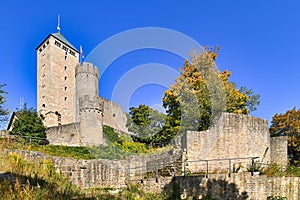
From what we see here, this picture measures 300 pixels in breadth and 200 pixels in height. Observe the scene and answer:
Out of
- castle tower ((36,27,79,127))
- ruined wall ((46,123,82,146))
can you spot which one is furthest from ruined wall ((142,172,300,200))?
castle tower ((36,27,79,127))

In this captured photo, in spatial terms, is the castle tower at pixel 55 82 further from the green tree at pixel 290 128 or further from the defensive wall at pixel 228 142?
the green tree at pixel 290 128

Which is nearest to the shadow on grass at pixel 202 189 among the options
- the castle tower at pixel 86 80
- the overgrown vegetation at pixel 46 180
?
the overgrown vegetation at pixel 46 180

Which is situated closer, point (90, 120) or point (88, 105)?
point (90, 120)

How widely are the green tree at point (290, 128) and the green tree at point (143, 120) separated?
11.8 meters

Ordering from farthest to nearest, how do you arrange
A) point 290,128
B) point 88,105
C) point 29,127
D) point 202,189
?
point 88,105 < point 29,127 < point 290,128 < point 202,189

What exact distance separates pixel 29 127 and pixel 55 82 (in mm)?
13297

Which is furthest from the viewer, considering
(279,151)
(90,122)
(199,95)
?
(90,122)

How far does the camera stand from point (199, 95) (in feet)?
56.6

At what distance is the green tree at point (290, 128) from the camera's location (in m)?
18.3

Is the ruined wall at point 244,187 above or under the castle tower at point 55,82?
under

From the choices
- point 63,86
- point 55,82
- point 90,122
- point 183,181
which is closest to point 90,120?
point 90,122

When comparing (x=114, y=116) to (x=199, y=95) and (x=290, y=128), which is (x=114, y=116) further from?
(x=290, y=128)

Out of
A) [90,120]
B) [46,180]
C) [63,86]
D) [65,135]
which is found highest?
[63,86]

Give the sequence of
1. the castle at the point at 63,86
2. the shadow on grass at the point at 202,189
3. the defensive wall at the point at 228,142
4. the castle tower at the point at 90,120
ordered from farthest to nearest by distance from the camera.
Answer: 1. the castle at the point at 63,86
2. the castle tower at the point at 90,120
3. the defensive wall at the point at 228,142
4. the shadow on grass at the point at 202,189
